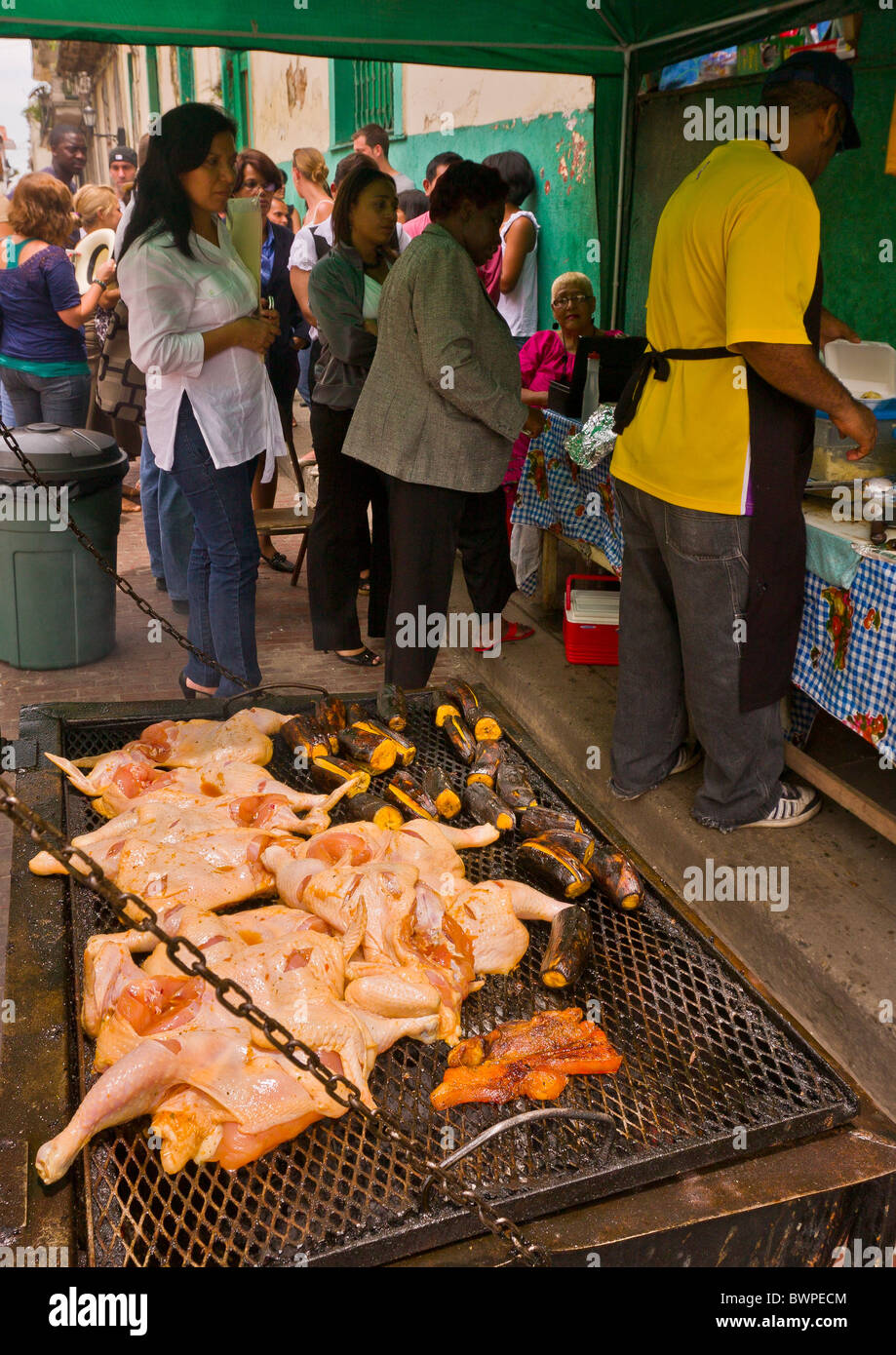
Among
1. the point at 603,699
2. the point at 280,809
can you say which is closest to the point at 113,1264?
the point at 280,809

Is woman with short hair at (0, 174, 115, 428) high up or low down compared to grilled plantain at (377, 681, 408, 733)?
up

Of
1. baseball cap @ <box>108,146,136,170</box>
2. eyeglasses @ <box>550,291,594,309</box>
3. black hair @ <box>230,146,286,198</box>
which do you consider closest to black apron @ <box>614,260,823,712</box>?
eyeglasses @ <box>550,291,594,309</box>

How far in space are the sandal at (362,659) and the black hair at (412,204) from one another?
3657 mm

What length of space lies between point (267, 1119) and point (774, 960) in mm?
2046

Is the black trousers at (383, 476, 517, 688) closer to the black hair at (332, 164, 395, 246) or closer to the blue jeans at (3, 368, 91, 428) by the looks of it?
the black hair at (332, 164, 395, 246)

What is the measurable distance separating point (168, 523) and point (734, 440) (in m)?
3.67

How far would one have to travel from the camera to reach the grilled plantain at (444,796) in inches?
118

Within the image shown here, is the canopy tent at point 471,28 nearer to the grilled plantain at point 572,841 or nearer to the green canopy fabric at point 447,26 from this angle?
the green canopy fabric at point 447,26

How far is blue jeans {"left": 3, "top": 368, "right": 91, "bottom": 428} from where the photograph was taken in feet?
22.0

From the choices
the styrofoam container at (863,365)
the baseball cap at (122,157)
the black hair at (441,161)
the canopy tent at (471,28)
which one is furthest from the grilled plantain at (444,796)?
the baseball cap at (122,157)

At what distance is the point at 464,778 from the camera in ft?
10.5

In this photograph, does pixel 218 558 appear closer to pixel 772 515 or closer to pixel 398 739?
pixel 398 739
